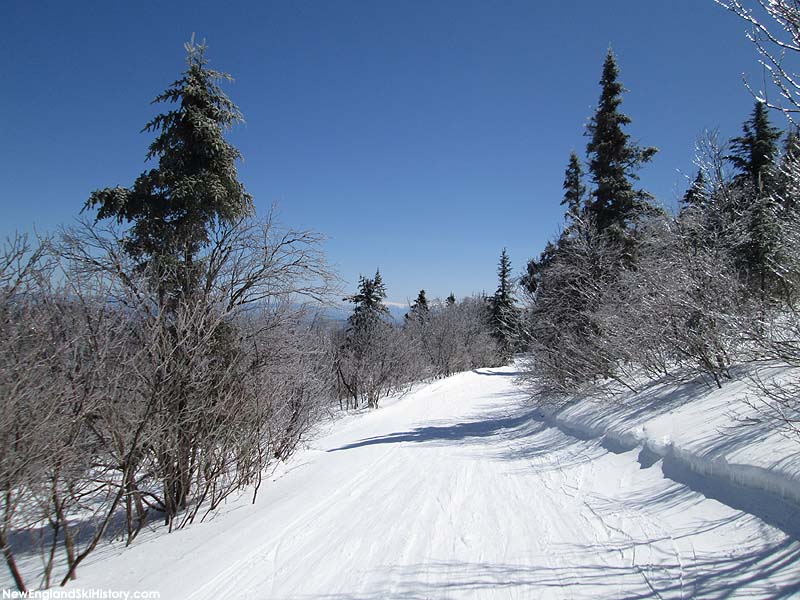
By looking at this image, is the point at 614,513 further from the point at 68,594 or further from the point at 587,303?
the point at 587,303

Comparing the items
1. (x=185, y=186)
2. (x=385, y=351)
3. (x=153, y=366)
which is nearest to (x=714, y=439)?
(x=153, y=366)

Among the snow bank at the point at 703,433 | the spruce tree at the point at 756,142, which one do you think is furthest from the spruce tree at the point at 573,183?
the snow bank at the point at 703,433

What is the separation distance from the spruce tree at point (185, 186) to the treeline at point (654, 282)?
32.7ft

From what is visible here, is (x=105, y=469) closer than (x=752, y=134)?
Yes

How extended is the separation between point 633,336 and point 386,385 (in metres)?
19.4

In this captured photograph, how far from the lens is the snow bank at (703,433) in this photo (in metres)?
4.23

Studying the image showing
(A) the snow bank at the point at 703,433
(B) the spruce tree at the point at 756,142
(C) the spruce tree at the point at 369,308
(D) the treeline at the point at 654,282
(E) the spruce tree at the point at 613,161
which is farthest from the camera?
(C) the spruce tree at the point at 369,308

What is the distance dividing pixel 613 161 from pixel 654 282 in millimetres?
7911

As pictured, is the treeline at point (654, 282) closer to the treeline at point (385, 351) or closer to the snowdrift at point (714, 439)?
the snowdrift at point (714, 439)

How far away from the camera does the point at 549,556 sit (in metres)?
4.26

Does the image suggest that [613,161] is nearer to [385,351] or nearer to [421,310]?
[385,351]

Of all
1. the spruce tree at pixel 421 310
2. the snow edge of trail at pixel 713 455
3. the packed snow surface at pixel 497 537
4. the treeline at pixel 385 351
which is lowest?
the packed snow surface at pixel 497 537

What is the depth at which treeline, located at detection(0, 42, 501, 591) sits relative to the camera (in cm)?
456

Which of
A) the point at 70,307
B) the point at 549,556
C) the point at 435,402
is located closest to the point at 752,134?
the point at 435,402
